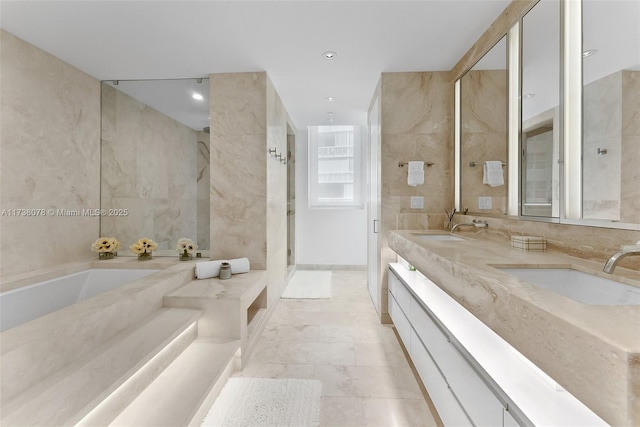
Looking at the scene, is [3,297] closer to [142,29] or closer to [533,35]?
[142,29]

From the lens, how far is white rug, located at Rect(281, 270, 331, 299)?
11.5 ft

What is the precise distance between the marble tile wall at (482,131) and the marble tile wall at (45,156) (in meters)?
3.65

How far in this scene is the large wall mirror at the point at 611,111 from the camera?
1045 millimetres

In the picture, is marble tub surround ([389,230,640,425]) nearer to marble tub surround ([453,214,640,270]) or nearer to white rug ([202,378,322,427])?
marble tub surround ([453,214,640,270])

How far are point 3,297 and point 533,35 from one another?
3890mm

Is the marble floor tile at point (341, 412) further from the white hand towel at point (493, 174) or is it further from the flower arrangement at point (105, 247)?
the flower arrangement at point (105, 247)

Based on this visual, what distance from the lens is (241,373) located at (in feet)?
6.24

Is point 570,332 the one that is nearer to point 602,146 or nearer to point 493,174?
point 602,146

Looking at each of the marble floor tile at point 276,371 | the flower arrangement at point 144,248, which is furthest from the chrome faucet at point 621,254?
the flower arrangement at point 144,248

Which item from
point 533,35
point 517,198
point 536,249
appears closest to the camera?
point 536,249

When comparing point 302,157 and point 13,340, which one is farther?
point 302,157

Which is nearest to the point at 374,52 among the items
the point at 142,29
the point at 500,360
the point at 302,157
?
the point at 142,29

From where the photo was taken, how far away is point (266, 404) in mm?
1589

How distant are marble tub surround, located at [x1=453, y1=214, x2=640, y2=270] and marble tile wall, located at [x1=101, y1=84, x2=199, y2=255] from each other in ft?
Result: 9.50
